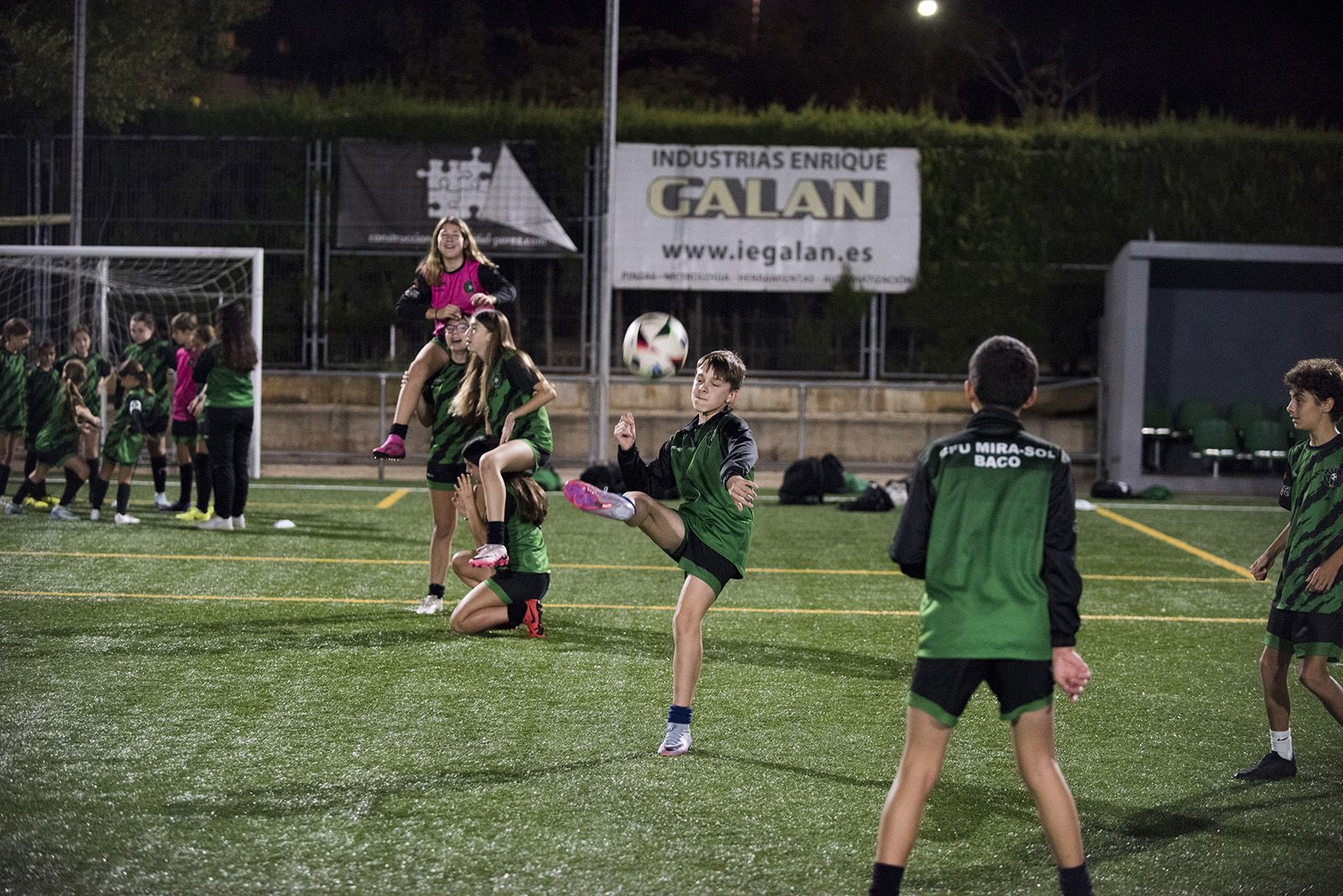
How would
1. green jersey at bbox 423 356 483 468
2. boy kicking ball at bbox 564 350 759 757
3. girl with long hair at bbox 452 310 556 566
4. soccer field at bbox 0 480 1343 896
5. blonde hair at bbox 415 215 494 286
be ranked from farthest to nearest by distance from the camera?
blonde hair at bbox 415 215 494 286 → green jersey at bbox 423 356 483 468 → girl with long hair at bbox 452 310 556 566 → boy kicking ball at bbox 564 350 759 757 → soccer field at bbox 0 480 1343 896

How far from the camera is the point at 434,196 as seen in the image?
2131 cm

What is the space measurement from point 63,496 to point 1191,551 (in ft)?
33.3

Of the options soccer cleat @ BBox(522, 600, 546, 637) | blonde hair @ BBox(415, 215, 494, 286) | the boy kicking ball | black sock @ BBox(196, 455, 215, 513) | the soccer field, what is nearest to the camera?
the soccer field

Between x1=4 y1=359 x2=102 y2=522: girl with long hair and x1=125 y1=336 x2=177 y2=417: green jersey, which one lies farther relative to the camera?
x1=4 y1=359 x2=102 y2=522: girl with long hair

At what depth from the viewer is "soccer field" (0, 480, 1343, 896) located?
4250 mm

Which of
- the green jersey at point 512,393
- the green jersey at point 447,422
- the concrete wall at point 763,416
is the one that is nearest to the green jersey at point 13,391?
the concrete wall at point 763,416

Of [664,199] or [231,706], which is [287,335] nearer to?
[664,199]

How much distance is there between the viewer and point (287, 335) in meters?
21.9

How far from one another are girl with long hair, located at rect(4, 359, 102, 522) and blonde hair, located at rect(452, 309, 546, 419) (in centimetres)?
646

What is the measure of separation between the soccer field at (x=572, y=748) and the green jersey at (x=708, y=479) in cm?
82

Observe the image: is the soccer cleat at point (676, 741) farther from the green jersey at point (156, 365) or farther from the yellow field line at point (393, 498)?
the yellow field line at point (393, 498)

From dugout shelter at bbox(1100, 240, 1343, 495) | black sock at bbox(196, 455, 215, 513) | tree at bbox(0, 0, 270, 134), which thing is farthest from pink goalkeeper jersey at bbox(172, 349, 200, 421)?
dugout shelter at bbox(1100, 240, 1343, 495)

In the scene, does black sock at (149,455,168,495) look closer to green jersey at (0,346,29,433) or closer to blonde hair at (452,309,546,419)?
green jersey at (0,346,29,433)

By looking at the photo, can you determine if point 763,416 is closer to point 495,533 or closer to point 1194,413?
point 1194,413
